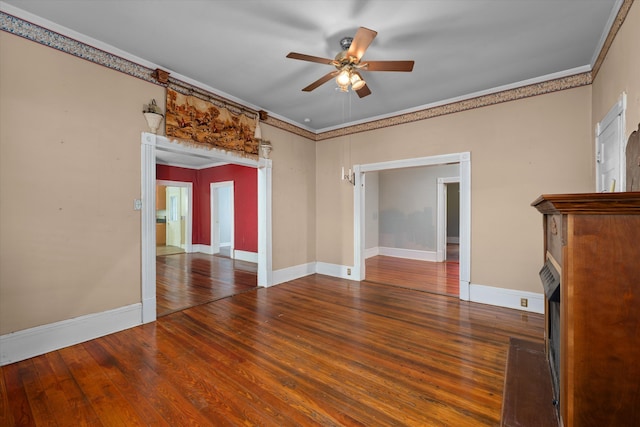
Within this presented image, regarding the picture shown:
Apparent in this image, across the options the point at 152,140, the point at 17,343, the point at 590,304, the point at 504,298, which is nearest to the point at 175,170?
the point at 152,140

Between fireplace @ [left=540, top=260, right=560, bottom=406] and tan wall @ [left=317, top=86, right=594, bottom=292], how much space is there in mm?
1701

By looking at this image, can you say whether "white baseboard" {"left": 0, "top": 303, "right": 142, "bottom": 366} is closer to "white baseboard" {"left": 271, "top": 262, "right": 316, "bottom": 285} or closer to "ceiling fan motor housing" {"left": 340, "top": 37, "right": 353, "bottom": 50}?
"white baseboard" {"left": 271, "top": 262, "right": 316, "bottom": 285}

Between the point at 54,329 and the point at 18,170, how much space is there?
55.4 inches

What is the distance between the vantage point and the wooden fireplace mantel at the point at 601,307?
1.01 m

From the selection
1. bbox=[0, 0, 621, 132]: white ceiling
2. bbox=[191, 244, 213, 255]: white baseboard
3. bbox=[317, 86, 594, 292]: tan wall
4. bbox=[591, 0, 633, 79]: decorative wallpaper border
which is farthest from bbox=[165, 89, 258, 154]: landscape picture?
bbox=[191, 244, 213, 255]: white baseboard

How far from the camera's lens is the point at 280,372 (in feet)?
6.95

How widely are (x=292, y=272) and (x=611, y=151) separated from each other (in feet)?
14.0

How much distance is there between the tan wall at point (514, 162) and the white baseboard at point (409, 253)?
305cm

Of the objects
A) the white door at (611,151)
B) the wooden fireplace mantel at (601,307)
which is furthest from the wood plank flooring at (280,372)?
the white door at (611,151)

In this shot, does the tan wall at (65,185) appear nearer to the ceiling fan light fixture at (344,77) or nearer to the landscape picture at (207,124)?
the landscape picture at (207,124)

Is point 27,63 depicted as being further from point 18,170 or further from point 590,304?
point 590,304

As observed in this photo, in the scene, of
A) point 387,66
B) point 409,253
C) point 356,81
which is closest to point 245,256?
point 409,253

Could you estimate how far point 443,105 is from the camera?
396 centimetres

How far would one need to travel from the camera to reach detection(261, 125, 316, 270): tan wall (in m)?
4.64
